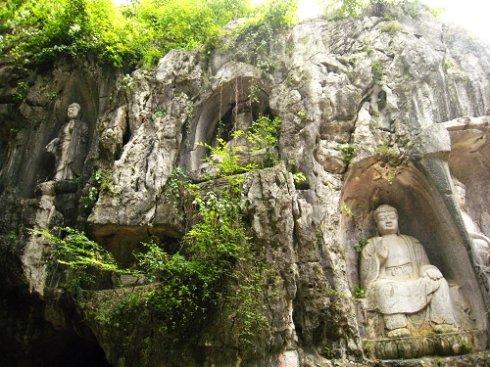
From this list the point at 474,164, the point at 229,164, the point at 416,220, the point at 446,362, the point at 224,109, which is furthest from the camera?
the point at 224,109

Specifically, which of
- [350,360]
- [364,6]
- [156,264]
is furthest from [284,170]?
[364,6]

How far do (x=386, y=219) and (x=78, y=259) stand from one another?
5.83 metres

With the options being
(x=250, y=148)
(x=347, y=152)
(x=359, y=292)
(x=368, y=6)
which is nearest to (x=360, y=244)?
(x=359, y=292)

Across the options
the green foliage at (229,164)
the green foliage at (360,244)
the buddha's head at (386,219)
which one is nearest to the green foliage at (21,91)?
the green foliage at (229,164)

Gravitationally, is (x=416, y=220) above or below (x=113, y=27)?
below

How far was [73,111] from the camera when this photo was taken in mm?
10844

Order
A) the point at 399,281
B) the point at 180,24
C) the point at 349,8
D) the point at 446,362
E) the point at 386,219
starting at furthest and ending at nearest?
the point at 180,24, the point at 349,8, the point at 386,219, the point at 399,281, the point at 446,362

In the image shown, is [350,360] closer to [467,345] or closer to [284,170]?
[467,345]

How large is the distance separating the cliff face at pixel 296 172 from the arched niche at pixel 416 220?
29 millimetres

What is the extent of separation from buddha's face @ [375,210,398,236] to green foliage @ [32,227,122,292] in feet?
16.6

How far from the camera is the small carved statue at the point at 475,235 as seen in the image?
7.59 m

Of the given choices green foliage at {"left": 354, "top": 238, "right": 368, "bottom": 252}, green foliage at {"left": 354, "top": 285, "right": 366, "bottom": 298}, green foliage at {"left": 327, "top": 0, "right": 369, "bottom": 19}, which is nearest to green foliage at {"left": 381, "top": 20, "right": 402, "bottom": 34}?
green foliage at {"left": 327, "top": 0, "right": 369, "bottom": 19}

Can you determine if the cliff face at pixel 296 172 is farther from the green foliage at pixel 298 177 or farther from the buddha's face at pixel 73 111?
the buddha's face at pixel 73 111

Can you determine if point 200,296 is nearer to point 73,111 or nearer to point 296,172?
point 296,172
